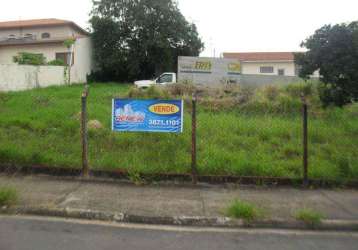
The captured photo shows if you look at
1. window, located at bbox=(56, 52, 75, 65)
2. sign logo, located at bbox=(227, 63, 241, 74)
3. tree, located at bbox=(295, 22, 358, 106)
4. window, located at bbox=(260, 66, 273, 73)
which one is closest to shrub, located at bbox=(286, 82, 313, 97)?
tree, located at bbox=(295, 22, 358, 106)

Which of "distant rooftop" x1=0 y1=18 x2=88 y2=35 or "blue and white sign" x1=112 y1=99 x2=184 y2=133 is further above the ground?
"distant rooftop" x1=0 y1=18 x2=88 y2=35

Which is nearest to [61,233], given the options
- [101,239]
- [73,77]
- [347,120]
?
[101,239]

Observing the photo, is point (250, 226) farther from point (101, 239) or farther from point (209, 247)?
point (101, 239)

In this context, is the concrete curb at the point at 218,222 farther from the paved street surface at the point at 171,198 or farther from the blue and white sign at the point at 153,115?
the blue and white sign at the point at 153,115

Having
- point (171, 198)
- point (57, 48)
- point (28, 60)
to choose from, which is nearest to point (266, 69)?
point (57, 48)

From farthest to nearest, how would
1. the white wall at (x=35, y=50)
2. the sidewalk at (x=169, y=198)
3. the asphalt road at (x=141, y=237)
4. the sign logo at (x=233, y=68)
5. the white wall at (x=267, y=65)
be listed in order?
1. the white wall at (x=267, y=65)
2. the white wall at (x=35, y=50)
3. the sign logo at (x=233, y=68)
4. the sidewalk at (x=169, y=198)
5. the asphalt road at (x=141, y=237)

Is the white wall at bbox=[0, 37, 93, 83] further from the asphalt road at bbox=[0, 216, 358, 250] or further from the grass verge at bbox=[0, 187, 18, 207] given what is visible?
the asphalt road at bbox=[0, 216, 358, 250]

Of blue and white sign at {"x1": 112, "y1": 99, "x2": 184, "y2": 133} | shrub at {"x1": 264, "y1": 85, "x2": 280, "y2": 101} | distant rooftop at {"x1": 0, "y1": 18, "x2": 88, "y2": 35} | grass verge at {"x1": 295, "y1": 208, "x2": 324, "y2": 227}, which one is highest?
distant rooftop at {"x1": 0, "y1": 18, "x2": 88, "y2": 35}

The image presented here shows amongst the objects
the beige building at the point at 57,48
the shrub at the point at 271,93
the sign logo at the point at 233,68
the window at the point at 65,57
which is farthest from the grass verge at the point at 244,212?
the window at the point at 65,57

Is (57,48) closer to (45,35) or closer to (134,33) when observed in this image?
(134,33)

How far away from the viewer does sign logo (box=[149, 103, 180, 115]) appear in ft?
25.5

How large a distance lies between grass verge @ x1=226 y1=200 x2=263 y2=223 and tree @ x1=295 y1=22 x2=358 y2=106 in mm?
4590

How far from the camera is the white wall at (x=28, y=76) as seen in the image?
1916cm

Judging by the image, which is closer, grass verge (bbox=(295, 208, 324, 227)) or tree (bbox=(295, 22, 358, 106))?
grass verge (bbox=(295, 208, 324, 227))
